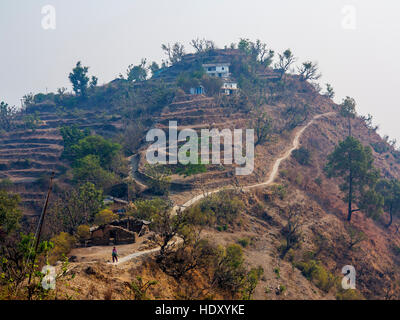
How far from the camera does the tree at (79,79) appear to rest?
71.8m

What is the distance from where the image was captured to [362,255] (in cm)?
3172

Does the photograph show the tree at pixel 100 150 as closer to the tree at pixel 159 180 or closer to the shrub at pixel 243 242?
the tree at pixel 159 180

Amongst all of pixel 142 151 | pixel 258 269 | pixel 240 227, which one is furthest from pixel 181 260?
pixel 142 151

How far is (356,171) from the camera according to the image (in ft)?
123

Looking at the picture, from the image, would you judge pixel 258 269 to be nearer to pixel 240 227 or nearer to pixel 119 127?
pixel 240 227

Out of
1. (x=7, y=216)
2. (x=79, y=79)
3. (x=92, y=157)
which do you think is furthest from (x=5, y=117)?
(x=7, y=216)

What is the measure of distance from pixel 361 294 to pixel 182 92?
4472 cm

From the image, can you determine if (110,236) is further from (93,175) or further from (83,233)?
(93,175)

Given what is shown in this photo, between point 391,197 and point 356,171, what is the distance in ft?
24.1

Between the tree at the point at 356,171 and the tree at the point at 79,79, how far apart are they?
5880 centimetres

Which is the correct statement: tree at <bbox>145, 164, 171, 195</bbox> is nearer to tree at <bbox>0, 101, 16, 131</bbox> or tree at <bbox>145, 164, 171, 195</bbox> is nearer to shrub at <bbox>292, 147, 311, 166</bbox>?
shrub at <bbox>292, 147, 311, 166</bbox>

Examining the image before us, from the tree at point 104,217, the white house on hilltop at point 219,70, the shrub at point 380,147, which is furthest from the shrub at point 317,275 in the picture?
the white house on hilltop at point 219,70

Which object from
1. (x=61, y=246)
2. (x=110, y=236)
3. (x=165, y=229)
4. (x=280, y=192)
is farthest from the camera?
(x=280, y=192)

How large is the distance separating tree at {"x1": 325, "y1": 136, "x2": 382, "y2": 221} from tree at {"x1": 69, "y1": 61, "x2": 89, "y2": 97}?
58.8m
